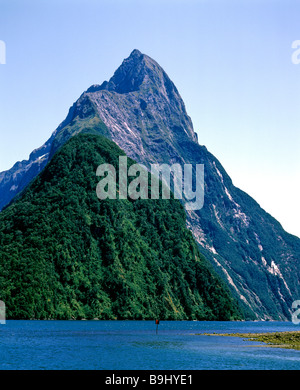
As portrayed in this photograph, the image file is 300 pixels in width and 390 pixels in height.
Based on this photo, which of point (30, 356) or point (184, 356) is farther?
point (184, 356)

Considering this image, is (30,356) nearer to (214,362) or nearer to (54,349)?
(54,349)
